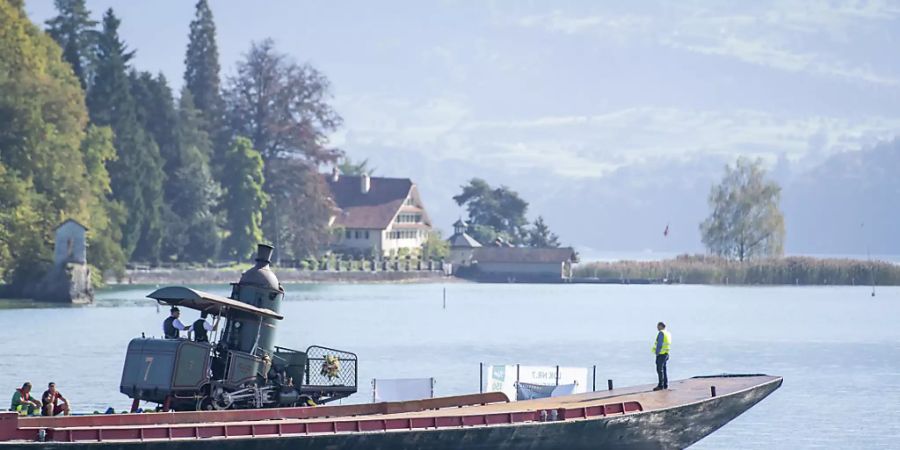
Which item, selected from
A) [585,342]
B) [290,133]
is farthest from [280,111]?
[585,342]

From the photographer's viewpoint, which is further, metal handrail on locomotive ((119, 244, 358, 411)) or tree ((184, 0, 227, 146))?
tree ((184, 0, 227, 146))

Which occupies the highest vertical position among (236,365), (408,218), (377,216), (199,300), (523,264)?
(408,218)

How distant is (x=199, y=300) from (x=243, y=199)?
117 metres

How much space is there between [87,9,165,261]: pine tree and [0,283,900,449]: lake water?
523cm

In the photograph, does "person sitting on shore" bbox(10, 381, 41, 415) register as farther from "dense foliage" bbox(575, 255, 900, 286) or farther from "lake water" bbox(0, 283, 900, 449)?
"dense foliage" bbox(575, 255, 900, 286)

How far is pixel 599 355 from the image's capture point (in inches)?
2820

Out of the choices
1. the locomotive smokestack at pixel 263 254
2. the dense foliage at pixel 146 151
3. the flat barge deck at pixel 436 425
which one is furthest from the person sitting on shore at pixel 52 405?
the dense foliage at pixel 146 151

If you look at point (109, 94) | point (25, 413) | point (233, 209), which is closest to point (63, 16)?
point (109, 94)

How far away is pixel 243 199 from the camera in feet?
490

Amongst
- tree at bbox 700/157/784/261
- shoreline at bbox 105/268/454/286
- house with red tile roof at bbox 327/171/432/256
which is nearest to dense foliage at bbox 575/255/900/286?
tree at bbox 700/157/784/261

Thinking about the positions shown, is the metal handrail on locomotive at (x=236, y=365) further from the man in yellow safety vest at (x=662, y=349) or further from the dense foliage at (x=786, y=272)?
the dense foliage at (x=786, y=272)

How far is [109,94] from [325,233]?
34425mm

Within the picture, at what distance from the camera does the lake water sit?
5041 centimetres

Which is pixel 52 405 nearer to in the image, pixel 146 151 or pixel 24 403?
pixel 24 403
